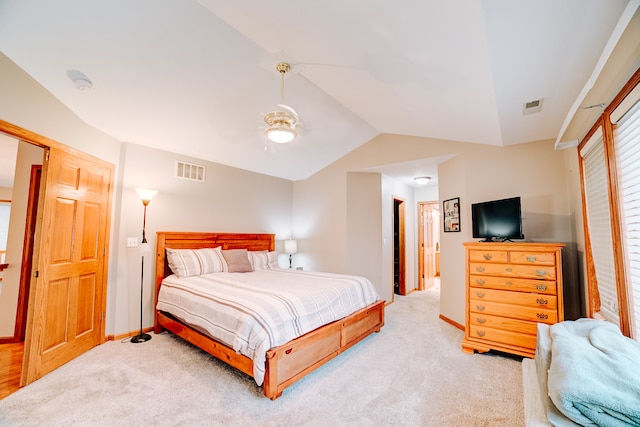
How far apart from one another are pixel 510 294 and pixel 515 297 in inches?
1.8

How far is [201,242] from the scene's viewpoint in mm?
3980

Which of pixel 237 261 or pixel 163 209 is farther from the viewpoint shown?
pixel 237 261

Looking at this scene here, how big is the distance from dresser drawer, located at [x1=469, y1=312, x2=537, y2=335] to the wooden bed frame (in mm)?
1071

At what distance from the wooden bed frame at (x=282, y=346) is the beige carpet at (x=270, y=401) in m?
0.13

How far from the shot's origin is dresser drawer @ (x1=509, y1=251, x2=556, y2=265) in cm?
249

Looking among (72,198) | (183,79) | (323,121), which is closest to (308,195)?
(323,121)

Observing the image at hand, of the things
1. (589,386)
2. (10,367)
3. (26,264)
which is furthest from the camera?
(26,264)

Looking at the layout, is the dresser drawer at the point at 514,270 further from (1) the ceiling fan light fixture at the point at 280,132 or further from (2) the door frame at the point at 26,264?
(2) the door frame at the point at 26,264

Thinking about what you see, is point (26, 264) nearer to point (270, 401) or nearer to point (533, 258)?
point (270, 401)

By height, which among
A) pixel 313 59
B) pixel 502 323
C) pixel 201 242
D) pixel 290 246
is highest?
pixel 313 59

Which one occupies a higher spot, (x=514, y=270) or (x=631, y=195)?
(x=631, y=195)

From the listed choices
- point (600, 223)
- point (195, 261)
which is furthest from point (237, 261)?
point (600, 223)

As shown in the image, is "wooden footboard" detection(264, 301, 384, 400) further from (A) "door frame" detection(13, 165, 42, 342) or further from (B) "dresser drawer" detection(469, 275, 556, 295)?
(A) "door frame" detection(13, 165, 42, 342)

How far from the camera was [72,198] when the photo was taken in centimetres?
269
